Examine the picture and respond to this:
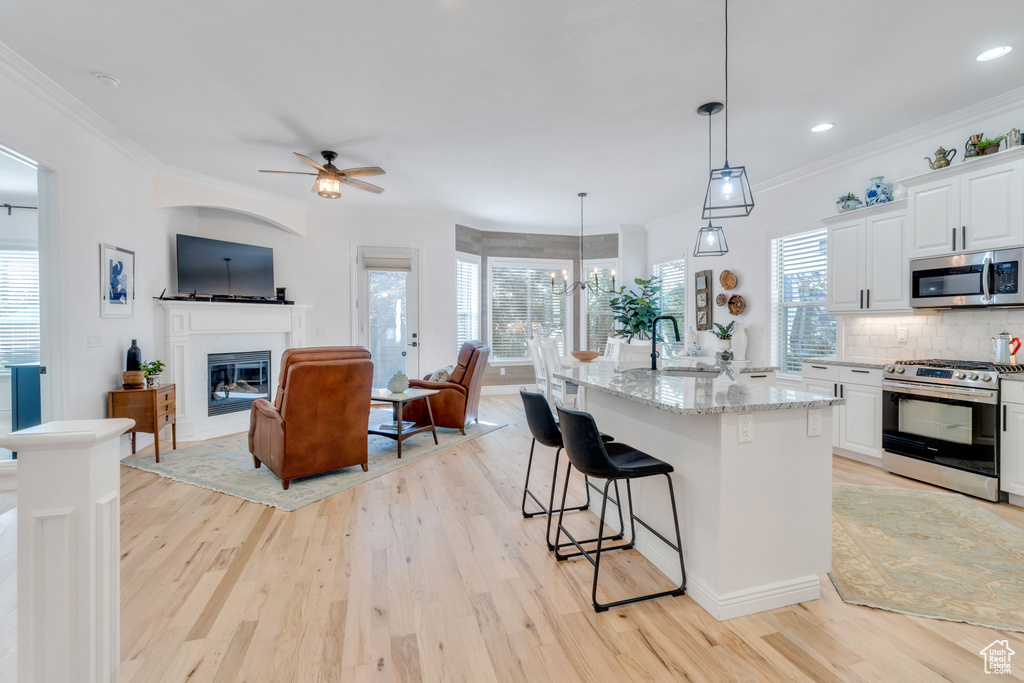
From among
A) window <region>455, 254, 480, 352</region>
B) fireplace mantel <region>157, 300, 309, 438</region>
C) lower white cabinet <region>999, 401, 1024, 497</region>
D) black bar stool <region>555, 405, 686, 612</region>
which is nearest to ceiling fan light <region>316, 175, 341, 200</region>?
fireplace mantel <region>157, 300, 309, 438</region>

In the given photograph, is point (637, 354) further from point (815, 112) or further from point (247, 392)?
point (247, 392)

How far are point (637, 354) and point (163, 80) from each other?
15.1 ft

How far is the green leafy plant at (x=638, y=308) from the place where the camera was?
7316 mm

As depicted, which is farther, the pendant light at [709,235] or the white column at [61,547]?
the pendant light at [709,235]

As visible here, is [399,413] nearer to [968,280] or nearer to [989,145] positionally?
[968,280]

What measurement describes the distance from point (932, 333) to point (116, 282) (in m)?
7.05

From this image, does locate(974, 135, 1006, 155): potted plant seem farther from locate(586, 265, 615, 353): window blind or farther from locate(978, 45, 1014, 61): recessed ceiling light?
locate(586, 265, 615, 353): window blind

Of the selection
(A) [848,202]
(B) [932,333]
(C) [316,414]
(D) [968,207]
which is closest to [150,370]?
(C) [316,414]

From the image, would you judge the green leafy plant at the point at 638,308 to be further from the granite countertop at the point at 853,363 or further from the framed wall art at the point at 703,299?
the granite countertop at the point at 853,363

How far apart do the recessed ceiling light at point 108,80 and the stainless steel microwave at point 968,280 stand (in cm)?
599

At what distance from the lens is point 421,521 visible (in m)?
2.97

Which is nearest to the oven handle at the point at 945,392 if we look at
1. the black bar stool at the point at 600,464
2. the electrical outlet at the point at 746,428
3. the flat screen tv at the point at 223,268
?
the electrical outlet at the point at 746,428

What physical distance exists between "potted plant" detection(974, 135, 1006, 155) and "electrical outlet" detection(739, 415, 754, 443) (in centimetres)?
315

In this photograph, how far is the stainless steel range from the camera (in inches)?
126
